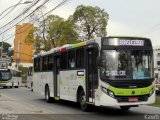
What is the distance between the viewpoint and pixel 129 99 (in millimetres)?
16375

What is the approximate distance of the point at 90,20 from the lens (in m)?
66.7

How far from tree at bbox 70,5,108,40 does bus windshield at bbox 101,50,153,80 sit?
161ft

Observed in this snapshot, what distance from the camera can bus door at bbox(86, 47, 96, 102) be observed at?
17325mm

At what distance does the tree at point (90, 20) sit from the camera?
6619 centimetres

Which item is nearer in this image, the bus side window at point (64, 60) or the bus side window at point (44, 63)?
the bus side window at point (64, 60)

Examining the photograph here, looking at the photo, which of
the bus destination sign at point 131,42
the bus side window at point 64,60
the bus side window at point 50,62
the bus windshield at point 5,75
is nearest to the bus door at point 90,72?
the bus destination sign at point 131,42

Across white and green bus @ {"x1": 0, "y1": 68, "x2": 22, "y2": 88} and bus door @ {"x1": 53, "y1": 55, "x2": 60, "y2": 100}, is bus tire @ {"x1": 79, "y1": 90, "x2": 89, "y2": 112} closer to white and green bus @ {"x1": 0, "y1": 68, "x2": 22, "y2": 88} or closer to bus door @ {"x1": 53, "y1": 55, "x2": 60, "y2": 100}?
bus door @ {"x1": 53, "y1": 55, "x2": 60, "y2": 100}

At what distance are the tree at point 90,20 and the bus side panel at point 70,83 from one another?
146ft

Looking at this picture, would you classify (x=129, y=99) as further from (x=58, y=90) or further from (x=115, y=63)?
(x=58, y=90)

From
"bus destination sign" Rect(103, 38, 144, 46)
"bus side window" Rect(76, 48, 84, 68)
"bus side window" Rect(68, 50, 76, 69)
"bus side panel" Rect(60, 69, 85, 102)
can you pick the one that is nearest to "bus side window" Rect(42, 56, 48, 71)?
"bus side panel" Rect(60, 69, 85, 102)

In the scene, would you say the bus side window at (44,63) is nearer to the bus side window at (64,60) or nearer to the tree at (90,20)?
the bus side window at (64,60)

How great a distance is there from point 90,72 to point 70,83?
9.20ft

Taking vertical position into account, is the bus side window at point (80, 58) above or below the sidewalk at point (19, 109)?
above

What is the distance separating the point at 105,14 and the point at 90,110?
50326 mm
